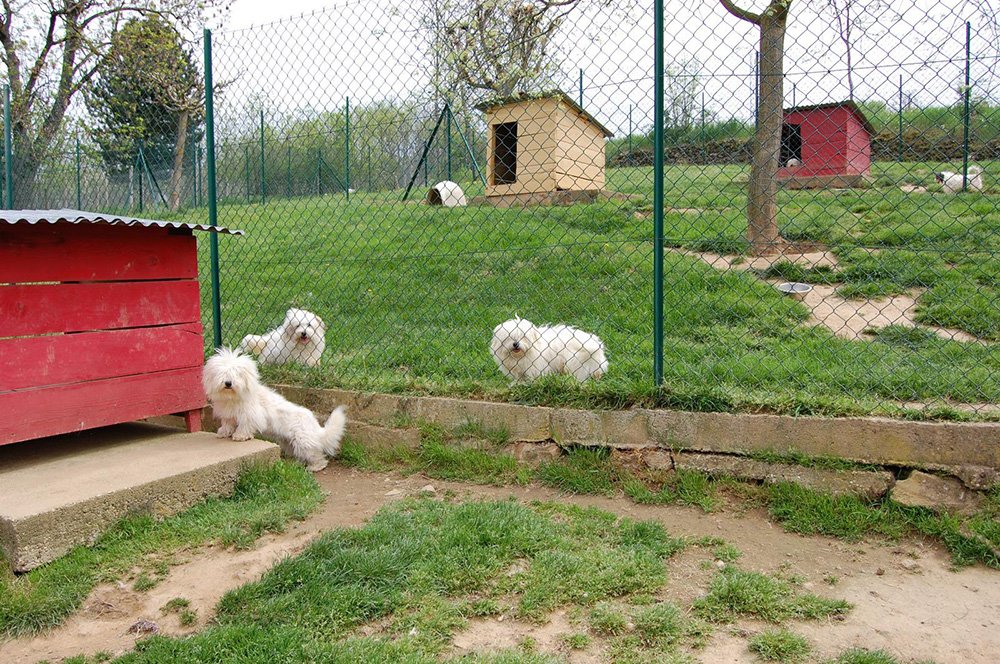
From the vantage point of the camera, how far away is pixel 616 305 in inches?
253

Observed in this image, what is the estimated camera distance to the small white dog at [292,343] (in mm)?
5992

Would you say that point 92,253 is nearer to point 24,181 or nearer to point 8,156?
point 8,156

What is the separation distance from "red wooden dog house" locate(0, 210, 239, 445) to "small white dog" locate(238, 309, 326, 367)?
4.51 ft

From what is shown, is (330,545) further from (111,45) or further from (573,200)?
(111,45)

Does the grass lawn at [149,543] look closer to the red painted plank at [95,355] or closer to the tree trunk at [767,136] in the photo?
the red painted plank at [95,355]

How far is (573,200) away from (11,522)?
5.04 m

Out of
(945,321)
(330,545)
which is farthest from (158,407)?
(945,321)

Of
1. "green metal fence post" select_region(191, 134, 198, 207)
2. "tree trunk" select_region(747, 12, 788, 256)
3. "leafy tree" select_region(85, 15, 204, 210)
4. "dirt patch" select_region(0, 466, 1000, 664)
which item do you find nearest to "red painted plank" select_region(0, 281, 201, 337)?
"dirt patch" select_region(0, 466, 1000, 664)

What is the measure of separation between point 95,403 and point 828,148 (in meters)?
7.64

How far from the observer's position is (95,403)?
4.02 m

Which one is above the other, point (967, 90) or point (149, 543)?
point (967, 90)

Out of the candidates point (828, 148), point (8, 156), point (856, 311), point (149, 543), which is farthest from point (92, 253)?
point (828, 148)

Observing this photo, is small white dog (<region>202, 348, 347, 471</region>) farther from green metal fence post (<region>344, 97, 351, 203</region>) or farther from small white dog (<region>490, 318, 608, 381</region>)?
green metal fence post (<region>344, 97, 351, 203</region>)

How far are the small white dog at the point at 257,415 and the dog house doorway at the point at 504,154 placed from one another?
8.21 feet
